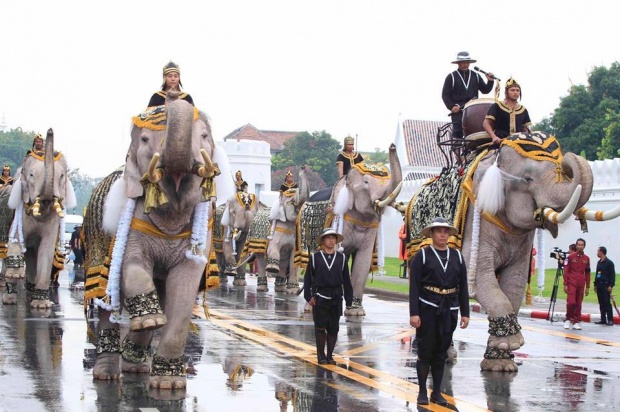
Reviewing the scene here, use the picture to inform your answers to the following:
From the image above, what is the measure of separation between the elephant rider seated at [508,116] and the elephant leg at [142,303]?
515 cm

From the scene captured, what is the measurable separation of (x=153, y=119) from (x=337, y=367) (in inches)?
133

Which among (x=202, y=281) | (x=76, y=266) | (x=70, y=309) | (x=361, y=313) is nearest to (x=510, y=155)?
(x=202, y=281)

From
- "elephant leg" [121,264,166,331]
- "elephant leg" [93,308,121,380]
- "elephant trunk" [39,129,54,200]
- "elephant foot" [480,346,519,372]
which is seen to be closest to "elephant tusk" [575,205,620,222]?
"elephant foot" [480,346,519,372]

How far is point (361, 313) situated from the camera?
19.1 meters

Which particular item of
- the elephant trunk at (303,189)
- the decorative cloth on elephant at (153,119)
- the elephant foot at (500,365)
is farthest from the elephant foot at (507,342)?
the elephant trunk at (303,189)

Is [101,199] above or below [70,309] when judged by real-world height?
above

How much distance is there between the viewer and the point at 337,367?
1218 cm

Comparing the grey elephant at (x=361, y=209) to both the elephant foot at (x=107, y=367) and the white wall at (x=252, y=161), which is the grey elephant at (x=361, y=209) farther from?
the white wall at (x=252, y=161)

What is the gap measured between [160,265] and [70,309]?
29.5 ft

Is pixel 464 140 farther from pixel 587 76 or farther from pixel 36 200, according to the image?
pixel 587 76

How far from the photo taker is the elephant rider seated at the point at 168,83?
38.1 feet

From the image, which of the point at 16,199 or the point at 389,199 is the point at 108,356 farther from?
the point at 16,199

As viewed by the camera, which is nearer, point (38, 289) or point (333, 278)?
point (333, 278)

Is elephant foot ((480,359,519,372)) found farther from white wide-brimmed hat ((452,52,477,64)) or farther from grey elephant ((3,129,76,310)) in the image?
grey elephant ((3,129,76,310))
